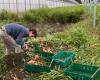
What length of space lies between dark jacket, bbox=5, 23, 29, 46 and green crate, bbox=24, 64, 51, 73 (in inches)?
26.2

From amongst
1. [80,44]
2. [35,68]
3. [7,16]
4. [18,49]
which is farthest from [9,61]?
[7,16]

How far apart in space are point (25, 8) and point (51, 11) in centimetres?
266

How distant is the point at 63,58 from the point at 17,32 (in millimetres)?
1260

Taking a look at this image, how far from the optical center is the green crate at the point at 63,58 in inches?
265

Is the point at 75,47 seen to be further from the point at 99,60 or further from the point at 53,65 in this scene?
the point at 53,65

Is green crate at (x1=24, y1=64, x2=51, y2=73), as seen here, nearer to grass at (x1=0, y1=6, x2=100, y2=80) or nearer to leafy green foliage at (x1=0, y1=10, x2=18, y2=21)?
grass at (x1=0, y1=6, x2=100, y2=80)

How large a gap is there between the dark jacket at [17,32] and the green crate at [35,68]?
664mm

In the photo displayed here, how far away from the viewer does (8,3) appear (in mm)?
16812

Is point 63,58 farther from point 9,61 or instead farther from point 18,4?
point 18,4

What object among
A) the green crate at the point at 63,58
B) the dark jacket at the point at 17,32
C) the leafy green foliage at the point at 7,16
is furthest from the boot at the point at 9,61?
the leafy green foliage at the point at 7,16

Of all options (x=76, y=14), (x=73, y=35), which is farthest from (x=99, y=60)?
(x=76, y=14)

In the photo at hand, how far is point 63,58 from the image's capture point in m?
7.34

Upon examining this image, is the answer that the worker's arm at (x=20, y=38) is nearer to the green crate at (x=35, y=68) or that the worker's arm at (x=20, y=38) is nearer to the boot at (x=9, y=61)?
the boot at (x=9, y=61)

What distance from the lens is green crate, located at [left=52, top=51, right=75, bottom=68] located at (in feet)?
22.0
